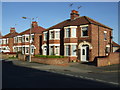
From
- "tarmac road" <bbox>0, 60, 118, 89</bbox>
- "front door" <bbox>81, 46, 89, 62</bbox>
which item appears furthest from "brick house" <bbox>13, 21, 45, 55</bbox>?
"tarmac road" <bbox>0, 60, 118, 89</bbox>

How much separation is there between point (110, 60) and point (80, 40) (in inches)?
249

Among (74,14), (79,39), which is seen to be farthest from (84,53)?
(74,14)

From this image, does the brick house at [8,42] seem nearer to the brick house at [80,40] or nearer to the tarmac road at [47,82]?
the brick house at [80,40]

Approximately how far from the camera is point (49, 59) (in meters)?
22.8

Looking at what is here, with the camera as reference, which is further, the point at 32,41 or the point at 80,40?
the point at 32,41

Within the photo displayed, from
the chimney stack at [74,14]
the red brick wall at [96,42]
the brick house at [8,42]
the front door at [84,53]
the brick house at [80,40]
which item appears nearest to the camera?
the red brick wall at [96,42]

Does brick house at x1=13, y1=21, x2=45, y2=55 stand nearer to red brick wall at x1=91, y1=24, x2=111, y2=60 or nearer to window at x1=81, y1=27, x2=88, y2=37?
window at x1=81, y1=27, x2=88, y2=37

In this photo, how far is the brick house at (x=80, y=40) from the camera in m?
24.8

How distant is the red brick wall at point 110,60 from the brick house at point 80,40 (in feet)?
11.0

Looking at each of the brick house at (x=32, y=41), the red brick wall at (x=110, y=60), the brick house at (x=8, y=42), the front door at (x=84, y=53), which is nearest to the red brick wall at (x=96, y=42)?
the front door at (x=84, y=53)

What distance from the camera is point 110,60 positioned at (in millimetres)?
21547

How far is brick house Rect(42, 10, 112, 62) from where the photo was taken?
2475cm

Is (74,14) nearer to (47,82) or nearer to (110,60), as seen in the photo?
(110,60)

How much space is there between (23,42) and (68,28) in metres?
17.0
